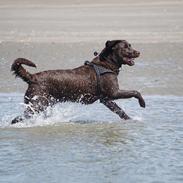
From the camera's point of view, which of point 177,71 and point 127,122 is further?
point 177,71

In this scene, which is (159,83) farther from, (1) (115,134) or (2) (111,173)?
(2) (111,173)

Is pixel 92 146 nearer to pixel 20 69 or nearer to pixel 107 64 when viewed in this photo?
pixel 20 69

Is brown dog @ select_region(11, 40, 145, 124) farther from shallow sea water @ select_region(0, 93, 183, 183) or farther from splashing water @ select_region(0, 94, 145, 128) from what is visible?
shallow sea water @ select_region(0, 93, 183, 183)

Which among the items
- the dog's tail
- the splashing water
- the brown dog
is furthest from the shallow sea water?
the dog's tail

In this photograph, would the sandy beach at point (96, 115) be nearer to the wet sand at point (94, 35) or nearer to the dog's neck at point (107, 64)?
the wet sand at point (94, 35)

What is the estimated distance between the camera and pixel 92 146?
772cm

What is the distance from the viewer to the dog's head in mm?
9680

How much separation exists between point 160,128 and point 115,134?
63 cm

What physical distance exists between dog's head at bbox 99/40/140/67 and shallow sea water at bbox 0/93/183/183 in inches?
30.0

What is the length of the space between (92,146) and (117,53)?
2237mm

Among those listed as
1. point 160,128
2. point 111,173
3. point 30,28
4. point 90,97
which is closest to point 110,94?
point 90,97

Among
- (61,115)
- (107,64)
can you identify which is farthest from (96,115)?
(107,64)

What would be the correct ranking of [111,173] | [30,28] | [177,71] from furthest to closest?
[30,28] → [177,71] → [111,173]

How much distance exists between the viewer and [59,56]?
17.0 m
